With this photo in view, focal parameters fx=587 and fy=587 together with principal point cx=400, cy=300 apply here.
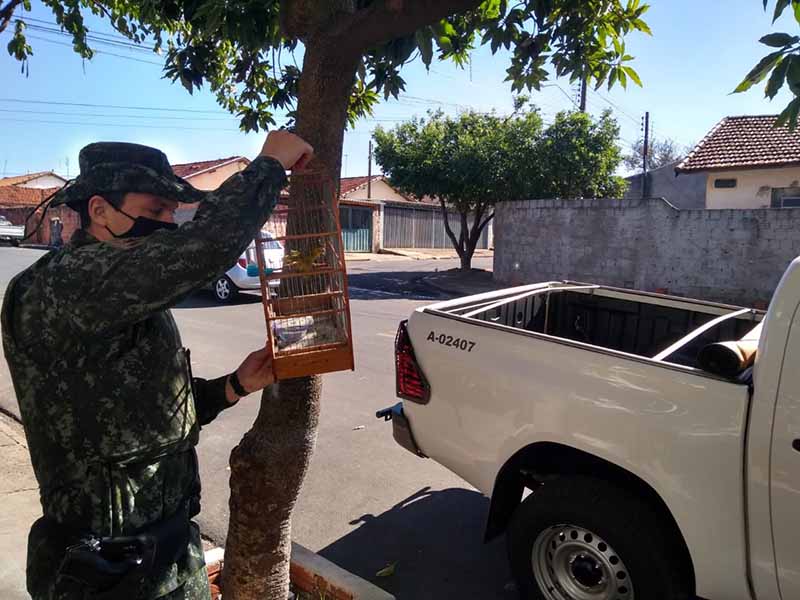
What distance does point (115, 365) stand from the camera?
1.49m

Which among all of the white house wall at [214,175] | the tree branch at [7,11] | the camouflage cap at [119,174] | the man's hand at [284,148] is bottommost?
the camouflage cap at [119,174]

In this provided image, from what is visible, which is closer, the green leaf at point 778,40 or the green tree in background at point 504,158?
the green leaf at point 778,40

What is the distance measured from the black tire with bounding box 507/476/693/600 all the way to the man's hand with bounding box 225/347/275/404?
54.7 inches

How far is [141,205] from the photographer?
58.6 inches

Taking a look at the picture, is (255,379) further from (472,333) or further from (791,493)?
(791,493)

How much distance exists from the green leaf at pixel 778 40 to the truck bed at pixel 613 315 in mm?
1843

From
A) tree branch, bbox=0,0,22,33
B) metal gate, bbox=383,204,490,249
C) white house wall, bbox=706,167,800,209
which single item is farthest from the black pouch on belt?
metal gate, bbox=383,204,490,249

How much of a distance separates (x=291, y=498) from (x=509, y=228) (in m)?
14.6

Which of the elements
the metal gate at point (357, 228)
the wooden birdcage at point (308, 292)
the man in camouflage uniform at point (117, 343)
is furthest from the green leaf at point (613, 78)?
the metal gate at point (357, 228)

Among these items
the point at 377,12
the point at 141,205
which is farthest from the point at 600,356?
the point at 141,205

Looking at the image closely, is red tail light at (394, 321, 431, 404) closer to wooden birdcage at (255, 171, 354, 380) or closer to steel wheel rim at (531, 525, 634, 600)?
steel wheel rim at (531, 525, 634, 600)

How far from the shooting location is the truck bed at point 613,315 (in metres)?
3.48

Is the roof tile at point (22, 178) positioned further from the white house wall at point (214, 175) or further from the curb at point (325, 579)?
the curb at point (325, 579)

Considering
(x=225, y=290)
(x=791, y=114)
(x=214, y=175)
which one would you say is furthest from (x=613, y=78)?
(x=214, y=175)
